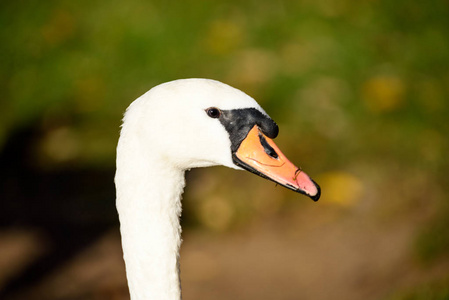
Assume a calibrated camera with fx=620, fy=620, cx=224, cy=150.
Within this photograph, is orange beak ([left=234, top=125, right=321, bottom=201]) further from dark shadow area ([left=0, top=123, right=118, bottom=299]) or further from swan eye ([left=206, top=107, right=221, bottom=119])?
dark shadow area ([left=0, top=123, right=118, bottom=299])

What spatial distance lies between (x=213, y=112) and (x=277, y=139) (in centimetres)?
257

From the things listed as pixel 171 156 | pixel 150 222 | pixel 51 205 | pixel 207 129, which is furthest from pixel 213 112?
pixel 51 205

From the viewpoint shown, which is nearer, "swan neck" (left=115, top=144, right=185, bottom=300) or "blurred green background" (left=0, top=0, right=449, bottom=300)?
"swan neck" (left=115, top=144, right=185, bottom=300)

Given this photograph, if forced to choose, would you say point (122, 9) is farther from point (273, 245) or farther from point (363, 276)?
point (363, 276)

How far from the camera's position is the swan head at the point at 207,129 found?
66.6 inches

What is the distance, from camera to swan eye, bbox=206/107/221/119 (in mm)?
1705

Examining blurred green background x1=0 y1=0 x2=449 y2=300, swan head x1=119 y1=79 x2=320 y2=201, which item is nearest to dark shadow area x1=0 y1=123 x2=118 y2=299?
blurred green background x1=0 y1=0 x2=449 y2=300

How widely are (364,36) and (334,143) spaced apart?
4.09ft

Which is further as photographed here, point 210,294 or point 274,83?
point 274,83

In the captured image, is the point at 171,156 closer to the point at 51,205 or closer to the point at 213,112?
the point at 213,112

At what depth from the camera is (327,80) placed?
4703mm

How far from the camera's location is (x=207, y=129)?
5.66 feet

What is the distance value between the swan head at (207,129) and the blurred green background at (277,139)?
1522mm

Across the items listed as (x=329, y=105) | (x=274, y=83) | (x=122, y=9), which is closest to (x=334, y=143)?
(x=329, y=105)
